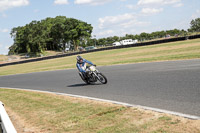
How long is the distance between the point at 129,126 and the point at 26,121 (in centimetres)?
316

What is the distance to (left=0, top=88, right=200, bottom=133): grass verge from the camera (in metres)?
4.95

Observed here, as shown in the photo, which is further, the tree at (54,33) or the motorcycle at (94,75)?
the tree at (54,33)

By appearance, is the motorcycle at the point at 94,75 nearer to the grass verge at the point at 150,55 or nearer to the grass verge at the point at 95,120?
the grass verge at the point at 95,120

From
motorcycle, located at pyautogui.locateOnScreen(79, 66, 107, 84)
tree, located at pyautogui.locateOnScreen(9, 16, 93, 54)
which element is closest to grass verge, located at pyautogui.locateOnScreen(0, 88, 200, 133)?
motorcycle, located at pyautogui.locateOnScreen(79, 66, 107, 84)

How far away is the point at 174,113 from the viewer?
18.5 ft

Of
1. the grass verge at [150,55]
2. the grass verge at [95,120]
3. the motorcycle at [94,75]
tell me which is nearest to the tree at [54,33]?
the grass verge at [150,55]

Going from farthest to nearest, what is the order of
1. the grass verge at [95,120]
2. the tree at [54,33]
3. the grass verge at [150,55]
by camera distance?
the tree at [54,33], the grass verge at [150,55], the grass verge at [95,120]

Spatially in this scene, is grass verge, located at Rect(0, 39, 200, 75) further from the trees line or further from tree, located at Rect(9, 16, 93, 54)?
tree, located at Rect(9, 16, 93, 54)

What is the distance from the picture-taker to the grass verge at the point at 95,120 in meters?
4.95

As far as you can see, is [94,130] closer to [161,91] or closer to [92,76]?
[161,91]

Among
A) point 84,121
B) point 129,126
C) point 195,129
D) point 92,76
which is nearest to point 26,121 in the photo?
point 84,121

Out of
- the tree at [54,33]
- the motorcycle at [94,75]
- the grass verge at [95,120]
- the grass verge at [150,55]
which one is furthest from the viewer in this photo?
the tree at [54,33]

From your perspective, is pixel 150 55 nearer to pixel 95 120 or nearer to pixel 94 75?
pixel 94 75

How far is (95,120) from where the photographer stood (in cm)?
601
